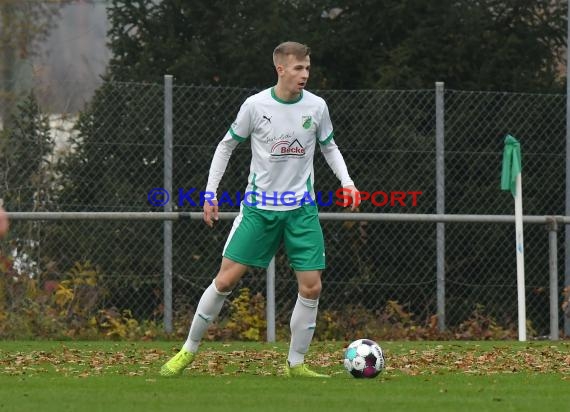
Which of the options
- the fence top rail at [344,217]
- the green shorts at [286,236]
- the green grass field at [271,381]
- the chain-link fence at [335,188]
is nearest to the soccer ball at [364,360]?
the green grass field at [271,381]

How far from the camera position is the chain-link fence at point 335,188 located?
13.2 metres

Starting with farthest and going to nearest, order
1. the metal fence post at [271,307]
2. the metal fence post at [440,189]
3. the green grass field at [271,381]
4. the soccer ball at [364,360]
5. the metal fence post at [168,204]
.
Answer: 1. the metal fence post at [440,189]
2. the metal fence post at [168,204]
3. the metal fence post at [271,307]
4. the soccer ball at [364,360]
5. the green grass field at [271,381]

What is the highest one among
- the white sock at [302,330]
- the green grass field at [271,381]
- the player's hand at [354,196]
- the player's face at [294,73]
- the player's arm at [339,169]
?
the player's face at [294,73]

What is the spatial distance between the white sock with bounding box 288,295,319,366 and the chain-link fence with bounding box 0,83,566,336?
173 inches

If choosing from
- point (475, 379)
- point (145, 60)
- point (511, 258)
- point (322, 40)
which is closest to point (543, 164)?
point (511, 258)

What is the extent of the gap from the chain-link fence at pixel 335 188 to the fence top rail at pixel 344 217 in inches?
14.8

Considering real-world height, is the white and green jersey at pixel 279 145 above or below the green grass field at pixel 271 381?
above

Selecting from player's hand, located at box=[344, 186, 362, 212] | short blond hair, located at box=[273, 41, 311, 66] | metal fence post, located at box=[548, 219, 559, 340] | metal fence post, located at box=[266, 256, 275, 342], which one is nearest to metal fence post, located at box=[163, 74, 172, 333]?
metal fence post, located at box=[266, 256, 275, 342]

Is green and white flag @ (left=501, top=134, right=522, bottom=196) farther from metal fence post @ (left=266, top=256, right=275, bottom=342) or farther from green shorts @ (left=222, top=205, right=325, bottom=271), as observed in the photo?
green shorts @ (left=222, top=205, right=325, bottom=271)

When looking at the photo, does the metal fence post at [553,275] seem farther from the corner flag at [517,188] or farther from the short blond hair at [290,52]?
the short blond hair at [290,52]

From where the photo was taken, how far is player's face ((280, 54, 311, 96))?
8.93 metres

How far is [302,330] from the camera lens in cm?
913

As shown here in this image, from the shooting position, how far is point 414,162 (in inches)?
544

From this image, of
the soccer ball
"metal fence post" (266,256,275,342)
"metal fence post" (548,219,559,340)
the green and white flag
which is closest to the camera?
the soccer ball
